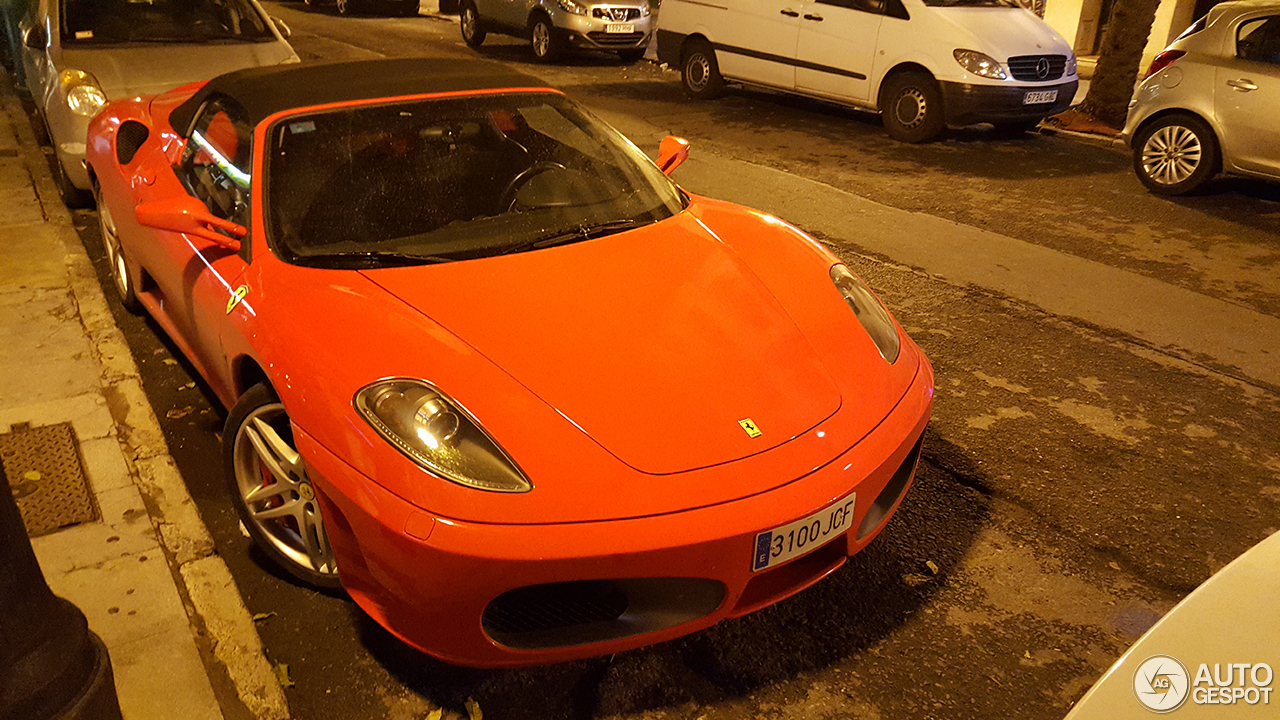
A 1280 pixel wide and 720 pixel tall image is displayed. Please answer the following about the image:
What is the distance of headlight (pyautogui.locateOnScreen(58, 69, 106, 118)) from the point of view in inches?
236

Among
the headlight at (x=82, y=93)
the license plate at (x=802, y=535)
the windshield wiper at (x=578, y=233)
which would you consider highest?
the windshield wiper at (x=578, y=233)

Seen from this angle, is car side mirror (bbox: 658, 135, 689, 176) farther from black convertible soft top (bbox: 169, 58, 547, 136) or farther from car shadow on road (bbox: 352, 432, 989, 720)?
car shadow on road (bbox: 352, 432, 989, 720)

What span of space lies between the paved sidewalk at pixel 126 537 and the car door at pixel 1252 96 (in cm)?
741

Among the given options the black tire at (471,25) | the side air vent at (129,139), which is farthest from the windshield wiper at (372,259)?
the black tire at (471,25)

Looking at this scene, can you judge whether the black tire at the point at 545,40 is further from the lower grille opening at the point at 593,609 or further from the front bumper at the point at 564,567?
the lower grille opening at the point at 593,609

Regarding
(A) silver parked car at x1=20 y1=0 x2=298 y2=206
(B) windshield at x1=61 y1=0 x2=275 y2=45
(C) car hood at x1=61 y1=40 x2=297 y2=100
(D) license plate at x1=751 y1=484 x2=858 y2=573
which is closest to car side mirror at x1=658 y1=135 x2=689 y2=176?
(D) license plate at x1=751 y1=484 x2=858 y2=573

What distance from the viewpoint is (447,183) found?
127 inches

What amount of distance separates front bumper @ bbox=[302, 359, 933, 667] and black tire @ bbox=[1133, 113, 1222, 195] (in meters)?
6.26

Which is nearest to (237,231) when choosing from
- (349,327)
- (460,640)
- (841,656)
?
(349,327)

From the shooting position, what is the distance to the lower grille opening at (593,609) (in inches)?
90.9

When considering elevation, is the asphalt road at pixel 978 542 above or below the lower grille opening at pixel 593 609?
below

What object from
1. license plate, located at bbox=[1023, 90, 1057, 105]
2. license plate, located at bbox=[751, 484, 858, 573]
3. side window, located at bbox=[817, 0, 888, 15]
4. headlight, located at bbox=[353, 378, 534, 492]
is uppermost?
side window, located at bbox=[817, 0, 888, 15]

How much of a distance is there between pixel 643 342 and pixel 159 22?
6.15 m

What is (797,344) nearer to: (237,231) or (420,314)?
(420,314)
